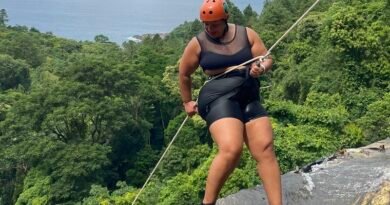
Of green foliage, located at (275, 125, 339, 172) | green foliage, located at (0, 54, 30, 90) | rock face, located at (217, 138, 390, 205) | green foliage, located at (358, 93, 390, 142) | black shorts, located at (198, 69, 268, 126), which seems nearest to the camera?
black shorts, located at (198, 69, 268, 126)

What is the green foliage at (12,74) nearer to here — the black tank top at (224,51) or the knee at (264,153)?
the black tank top at (224,51)

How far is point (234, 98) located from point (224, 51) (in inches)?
11.2

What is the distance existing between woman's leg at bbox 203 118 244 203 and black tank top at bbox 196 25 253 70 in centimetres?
35

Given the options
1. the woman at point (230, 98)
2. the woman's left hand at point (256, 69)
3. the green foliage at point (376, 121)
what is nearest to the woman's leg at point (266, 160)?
the woman at point (230, 98)

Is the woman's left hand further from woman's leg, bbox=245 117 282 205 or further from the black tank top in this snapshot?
woman's leg, bbox=245 117 282 205

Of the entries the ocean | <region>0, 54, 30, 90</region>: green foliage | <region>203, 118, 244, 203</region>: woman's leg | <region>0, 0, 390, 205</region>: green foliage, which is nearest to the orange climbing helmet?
<region>203, 118, 244, 203</region>: woman's leg

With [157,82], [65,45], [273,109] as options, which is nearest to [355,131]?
[273,109]

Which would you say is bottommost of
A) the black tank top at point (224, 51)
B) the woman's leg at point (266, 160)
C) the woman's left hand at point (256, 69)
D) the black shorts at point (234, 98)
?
the woman's leg at point (266, 160)

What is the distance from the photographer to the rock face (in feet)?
16.8

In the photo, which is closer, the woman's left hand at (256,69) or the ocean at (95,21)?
the woman's left hand at (256,69)

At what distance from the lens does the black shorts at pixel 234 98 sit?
159 inches

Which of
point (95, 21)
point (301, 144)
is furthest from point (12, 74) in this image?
point (95, 21)

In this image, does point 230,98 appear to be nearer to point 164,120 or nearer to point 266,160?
point 266,160

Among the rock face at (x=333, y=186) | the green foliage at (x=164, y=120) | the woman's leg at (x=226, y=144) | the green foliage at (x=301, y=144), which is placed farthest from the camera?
the green foliage at (x=164, y=120)
